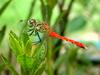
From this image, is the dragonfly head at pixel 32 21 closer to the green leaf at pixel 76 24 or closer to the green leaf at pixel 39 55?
the green leaf at pixel 39 55

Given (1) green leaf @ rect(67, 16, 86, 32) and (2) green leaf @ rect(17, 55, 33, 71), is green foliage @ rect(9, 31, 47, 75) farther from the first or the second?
(1) green leaf @ rect(67, 16, 86, 32)

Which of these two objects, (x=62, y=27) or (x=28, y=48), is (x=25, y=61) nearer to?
(x=28, y=48)

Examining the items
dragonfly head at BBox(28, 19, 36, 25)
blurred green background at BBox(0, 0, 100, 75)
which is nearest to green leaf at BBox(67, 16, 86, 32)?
blurred green background at BBox(0, 0, 100, 75)

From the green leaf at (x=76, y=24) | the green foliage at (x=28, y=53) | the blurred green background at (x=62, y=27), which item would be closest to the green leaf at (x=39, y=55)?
the green foliage at (x=28, y=53)

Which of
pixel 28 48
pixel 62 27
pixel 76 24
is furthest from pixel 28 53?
pixel 76 24

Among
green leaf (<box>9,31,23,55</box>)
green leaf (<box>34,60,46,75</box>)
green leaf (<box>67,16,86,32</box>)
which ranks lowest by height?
green leaf (<box>67,16,86,32</box>)

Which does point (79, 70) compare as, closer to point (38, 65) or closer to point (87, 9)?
point (87, 9)
